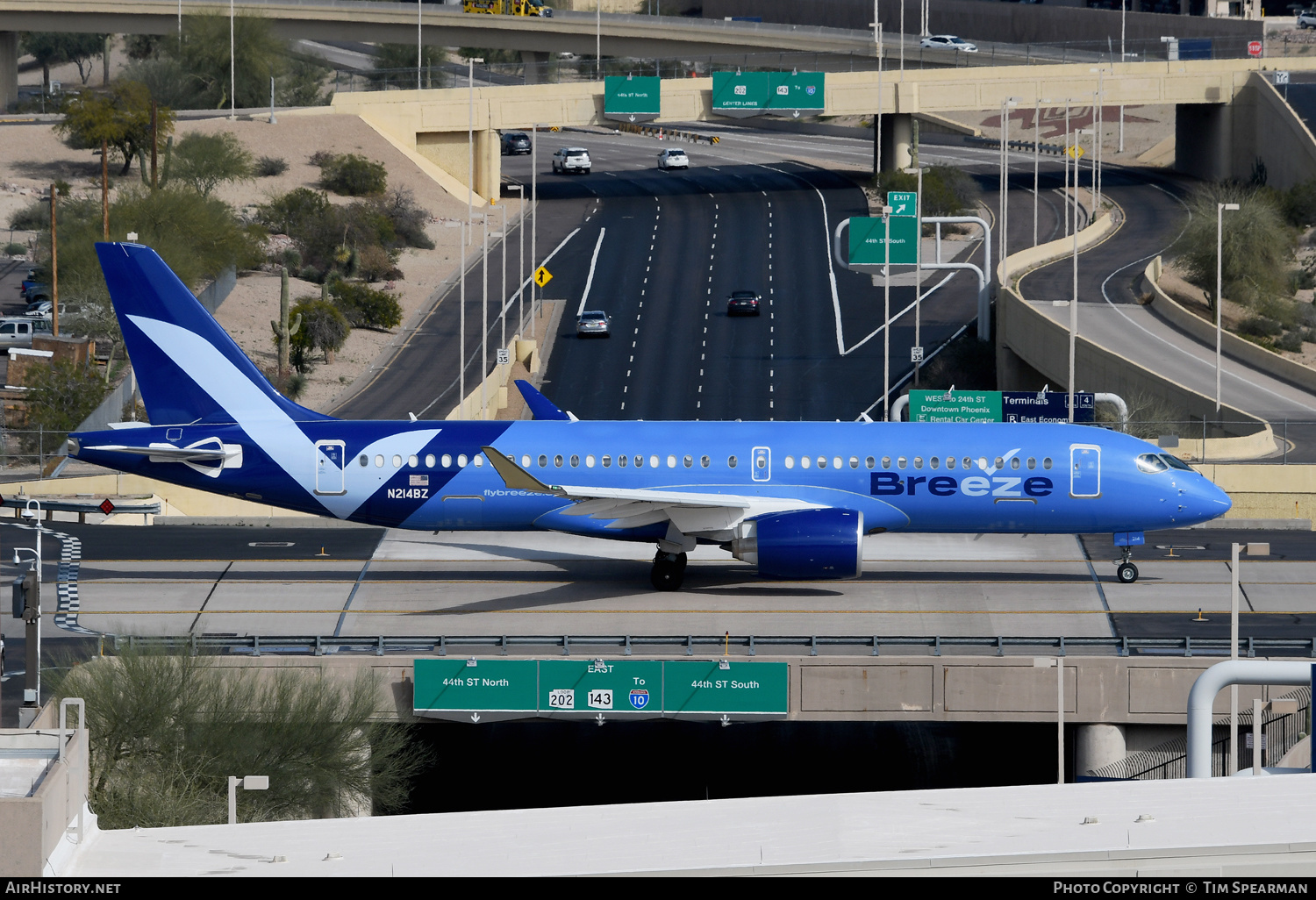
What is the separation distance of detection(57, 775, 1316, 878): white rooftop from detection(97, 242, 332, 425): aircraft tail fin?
22.4 metres

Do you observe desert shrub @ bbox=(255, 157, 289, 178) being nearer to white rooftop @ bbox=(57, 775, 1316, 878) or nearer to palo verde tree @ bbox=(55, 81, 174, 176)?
palo verde tree @ bbox=(55, 81, 174, 176)

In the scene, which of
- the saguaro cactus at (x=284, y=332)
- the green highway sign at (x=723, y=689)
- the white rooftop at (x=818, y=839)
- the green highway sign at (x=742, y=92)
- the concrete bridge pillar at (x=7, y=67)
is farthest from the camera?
the concrete bridge pillar at (x=7, y=67)

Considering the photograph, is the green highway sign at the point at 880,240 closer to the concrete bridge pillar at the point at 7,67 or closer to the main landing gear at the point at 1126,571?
the main landing gear at the point at 1126,571

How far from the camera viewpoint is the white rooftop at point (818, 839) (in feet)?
61.3

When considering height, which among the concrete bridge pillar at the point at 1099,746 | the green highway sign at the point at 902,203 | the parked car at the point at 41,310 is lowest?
the concrete bridge pillar at the point at 1099,746

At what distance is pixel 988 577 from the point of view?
45125mm

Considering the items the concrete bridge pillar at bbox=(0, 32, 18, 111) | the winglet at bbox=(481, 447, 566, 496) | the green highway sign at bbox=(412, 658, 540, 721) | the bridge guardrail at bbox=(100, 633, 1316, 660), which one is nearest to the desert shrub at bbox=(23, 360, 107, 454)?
the bridge guardrail at bbox=(100, 633, 1316, 660)

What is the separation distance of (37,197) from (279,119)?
19.8 m

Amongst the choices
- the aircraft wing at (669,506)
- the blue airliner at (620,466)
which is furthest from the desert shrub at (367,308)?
the aircraft wing at (669,506)

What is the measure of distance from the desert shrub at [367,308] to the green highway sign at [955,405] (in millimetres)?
44534

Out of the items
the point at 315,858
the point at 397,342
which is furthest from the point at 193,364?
the point at 397,342

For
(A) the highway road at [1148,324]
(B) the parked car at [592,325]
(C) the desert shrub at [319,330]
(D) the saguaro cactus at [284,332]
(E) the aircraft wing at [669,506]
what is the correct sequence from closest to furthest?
(E) the aircraft wing at [669,506] < (A) the highway road at [1148,324] < (D) the saguaro cactus at [284,332] < (C) the desert shrub at [319,330] < (B) the parked car at [592,325]

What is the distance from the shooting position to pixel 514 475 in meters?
38.6
